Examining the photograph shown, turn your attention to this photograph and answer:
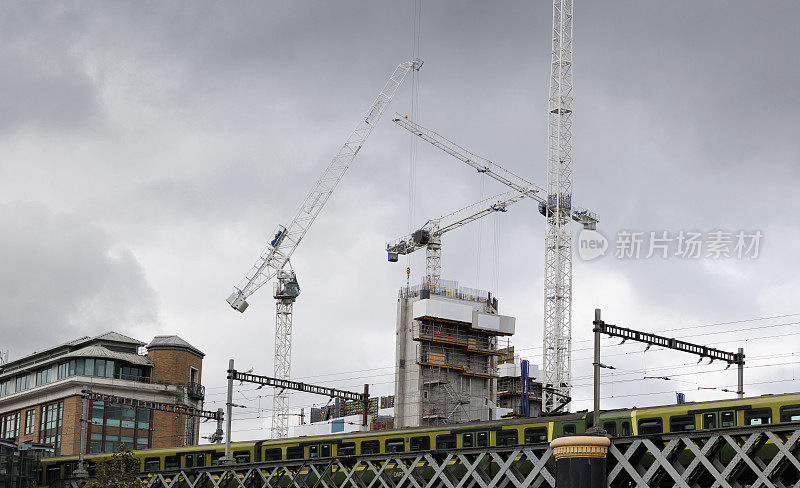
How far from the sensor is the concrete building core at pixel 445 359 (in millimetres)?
117938

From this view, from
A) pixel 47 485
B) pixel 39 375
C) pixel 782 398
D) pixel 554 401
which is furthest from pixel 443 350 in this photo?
pixel 782 398

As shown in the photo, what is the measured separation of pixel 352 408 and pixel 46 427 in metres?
61.7

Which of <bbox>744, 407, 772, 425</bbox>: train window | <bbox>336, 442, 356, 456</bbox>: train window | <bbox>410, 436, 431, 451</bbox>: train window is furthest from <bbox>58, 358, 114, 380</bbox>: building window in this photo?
<bbox>744, 407, 772, 425</bbox>: train window

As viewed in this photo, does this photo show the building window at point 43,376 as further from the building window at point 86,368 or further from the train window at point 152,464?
the train window at point 152,464

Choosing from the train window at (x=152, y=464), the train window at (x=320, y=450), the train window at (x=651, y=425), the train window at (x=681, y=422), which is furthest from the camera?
the train window at (x=152, y=464)

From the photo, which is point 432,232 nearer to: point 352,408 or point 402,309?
point 352,408

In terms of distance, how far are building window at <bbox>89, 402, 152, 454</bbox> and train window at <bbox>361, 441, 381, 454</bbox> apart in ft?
226

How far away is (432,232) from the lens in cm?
16988

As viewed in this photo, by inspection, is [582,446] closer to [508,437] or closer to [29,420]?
[508,437]

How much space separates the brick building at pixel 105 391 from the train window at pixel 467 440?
2968 inches

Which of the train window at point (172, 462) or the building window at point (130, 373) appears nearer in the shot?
the train window at point (172, 462)

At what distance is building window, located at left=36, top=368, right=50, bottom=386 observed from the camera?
122 meters

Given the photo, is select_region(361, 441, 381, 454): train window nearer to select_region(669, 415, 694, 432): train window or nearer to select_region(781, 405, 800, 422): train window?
select_region(669, 415, 694, 432): train window

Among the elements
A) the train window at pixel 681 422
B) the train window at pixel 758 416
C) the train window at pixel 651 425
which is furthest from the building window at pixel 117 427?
the train window at pixel 758 416
